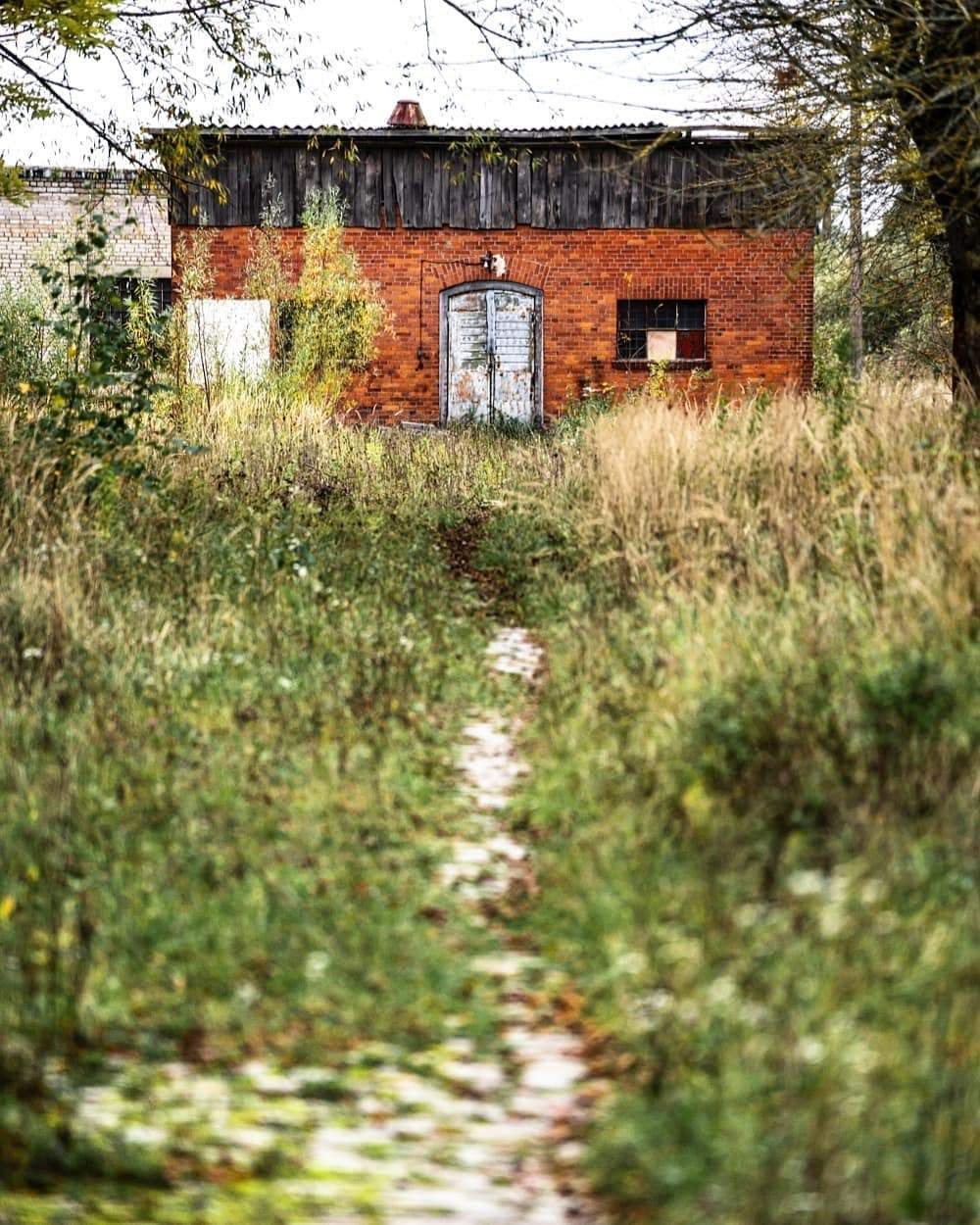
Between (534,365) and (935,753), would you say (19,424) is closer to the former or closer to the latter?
(935,753)

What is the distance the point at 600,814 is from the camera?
4.86 m

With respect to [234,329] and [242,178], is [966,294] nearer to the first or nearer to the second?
[234,329]

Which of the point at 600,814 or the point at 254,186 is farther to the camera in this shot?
the point at 254,186

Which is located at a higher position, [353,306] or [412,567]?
[353,306]

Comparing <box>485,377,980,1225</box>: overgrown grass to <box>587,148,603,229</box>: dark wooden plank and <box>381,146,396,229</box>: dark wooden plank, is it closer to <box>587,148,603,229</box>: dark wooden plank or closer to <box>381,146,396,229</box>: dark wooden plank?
<box>587,148,603,229</box>: dark wooden plank

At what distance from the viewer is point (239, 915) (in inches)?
Answer: 163

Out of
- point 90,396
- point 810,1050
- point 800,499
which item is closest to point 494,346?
point 90,396

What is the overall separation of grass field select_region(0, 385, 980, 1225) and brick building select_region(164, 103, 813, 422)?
13.8 meters

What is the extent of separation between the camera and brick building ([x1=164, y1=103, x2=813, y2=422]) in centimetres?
2256

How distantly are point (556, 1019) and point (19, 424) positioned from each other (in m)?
7.02

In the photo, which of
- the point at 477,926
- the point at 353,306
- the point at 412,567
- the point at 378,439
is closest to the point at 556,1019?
the point at 477,926

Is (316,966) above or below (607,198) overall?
below

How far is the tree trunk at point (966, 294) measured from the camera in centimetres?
965

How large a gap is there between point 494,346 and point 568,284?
143 centimetres
